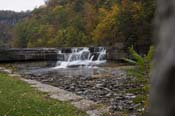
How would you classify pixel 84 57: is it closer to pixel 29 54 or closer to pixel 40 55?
pixel 40 55

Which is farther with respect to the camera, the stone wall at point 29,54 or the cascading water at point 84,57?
the stone wall at point 29,54

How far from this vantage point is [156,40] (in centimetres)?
70

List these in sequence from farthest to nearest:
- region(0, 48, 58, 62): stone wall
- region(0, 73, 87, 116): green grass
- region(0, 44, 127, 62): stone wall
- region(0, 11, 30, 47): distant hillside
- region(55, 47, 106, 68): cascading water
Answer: region(0, 11, 30, 47): distant hillside < region(0, 44, 127, 62): stone wall < region(0, 48, 58, 62): stone wall < region(55, 47, 106, 68): cascading water < region(0, 73, 87, 116): green grass

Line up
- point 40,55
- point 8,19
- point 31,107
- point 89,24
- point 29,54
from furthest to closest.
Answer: point 8,19, point 89,24, point 40,55, point 29,54, point 31,107

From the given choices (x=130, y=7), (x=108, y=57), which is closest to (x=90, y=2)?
(x=130, y=7)

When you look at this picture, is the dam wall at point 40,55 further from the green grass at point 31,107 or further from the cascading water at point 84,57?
the green grass at point 31,107

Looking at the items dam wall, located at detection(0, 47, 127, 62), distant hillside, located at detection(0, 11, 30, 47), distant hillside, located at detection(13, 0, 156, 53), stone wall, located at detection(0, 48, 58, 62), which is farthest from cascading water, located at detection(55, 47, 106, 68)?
distant hillside, located at detection(0, 11, 30, 47)

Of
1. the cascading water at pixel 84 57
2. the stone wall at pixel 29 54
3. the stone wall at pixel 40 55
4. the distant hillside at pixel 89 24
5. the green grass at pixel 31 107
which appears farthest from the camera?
the distant hillside at pixel 89 24

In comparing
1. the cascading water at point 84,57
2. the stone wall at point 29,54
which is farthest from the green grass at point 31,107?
the stone wall at point 29,54

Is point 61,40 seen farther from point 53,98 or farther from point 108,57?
Result: point 53,98

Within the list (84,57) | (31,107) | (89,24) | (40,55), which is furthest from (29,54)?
(31,107)

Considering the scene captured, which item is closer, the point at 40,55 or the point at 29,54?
the point at 29,54

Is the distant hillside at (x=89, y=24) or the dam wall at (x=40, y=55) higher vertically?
the distant hillside at (x=89, y=24)

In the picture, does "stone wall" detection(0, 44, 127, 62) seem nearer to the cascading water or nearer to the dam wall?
the dam wall
